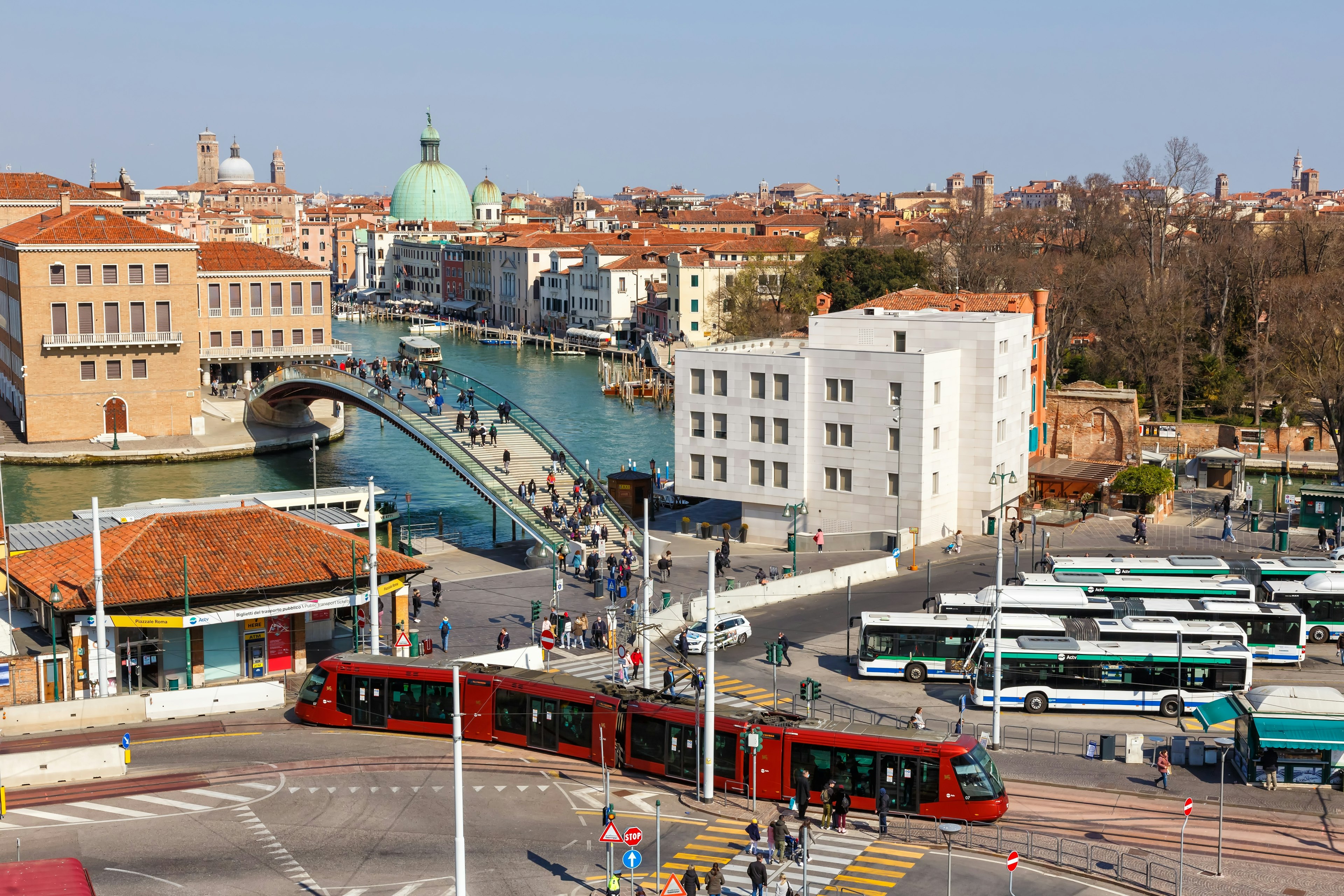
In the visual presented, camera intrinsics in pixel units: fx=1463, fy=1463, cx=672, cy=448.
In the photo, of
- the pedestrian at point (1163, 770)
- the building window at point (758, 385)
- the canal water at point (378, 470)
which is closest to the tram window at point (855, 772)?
the pedestrian at point (1163, 770)

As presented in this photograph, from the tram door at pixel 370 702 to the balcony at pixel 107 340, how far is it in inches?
2184

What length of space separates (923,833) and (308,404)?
70.3m

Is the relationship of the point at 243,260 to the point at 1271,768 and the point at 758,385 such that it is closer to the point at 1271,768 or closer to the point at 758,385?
the point at 758,385

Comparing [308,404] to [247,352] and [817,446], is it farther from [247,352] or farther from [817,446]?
[817,446]

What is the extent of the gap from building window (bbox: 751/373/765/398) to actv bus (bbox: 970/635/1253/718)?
20.8 m

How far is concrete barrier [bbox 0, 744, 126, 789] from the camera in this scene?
2780cm

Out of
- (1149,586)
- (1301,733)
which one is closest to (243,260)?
(1149,586)

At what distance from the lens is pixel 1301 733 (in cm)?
2917

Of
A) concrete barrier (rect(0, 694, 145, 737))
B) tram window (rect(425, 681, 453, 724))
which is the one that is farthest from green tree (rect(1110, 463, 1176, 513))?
concrete barrier (rect(0, 694, 145, 737))

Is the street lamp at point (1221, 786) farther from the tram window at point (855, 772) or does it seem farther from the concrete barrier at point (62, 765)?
the concrete barrier at point (62, 765)

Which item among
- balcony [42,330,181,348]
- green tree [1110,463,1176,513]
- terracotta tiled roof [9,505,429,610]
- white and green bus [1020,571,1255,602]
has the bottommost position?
white and green bus [1020,571,1255,602]

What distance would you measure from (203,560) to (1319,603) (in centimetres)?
2995

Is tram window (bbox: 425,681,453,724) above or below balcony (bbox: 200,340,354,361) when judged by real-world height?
below

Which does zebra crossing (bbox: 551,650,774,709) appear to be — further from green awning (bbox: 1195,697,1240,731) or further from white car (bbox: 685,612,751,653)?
green awning (bbox: 1195,697,1240,731)
